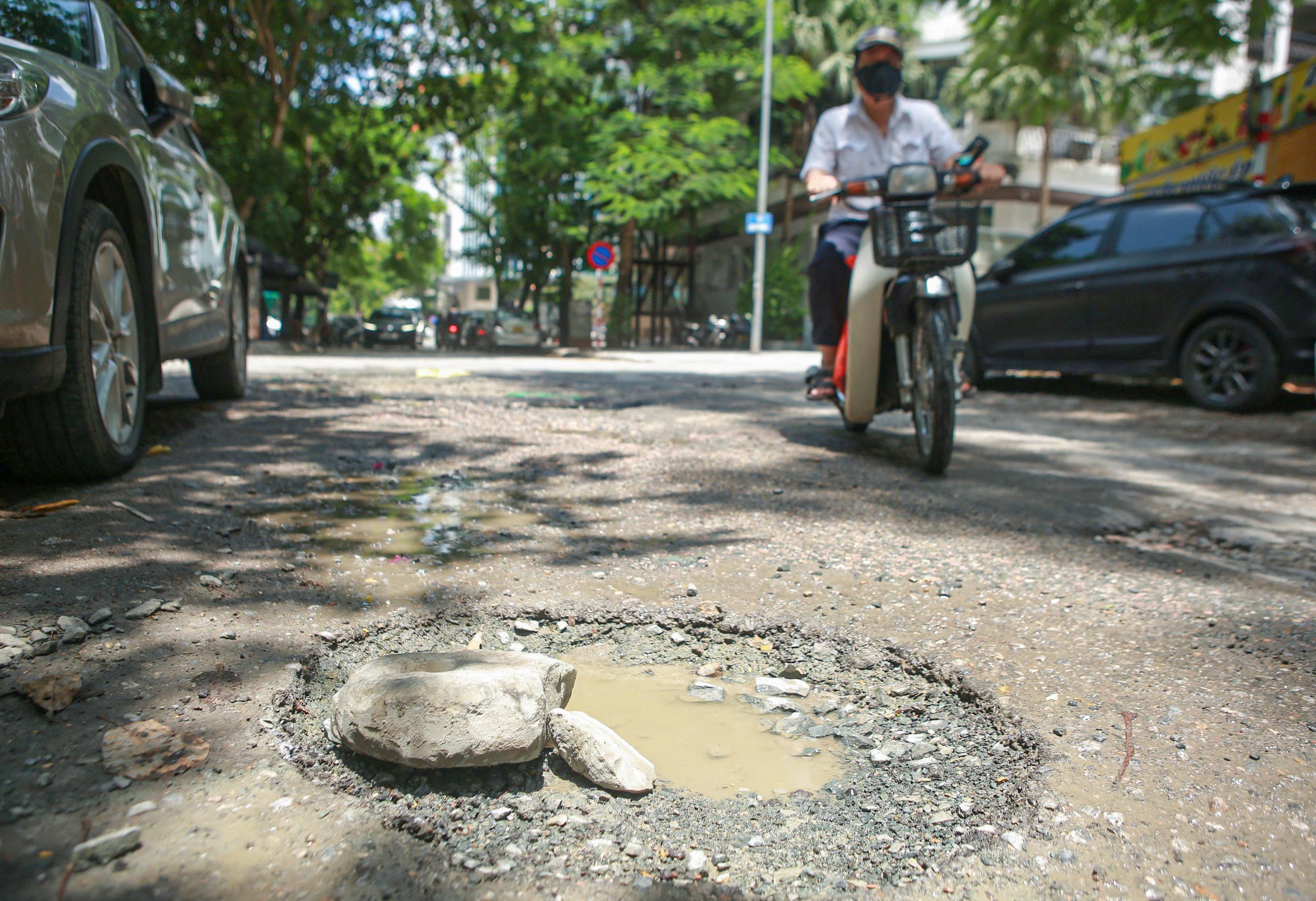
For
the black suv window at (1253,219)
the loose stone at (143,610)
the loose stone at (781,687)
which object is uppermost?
the black suv window at (1253,219)

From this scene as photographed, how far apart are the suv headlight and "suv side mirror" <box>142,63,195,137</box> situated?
1.32m

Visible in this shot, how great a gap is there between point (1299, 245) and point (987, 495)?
4106 millimetres

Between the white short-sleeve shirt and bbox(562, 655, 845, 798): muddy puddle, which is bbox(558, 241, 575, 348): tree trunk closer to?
the white short-sleeve shirt

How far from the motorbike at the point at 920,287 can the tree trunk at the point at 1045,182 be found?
90.0 ft

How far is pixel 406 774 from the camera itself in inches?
69.5

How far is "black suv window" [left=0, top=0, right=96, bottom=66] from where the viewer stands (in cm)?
358

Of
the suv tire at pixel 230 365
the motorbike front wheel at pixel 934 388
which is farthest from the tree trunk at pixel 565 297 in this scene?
the motorbike front wheel at pixel 934 388

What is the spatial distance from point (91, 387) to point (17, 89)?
3.03 ft

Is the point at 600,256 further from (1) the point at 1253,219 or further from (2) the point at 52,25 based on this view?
(2) the point at 52,25

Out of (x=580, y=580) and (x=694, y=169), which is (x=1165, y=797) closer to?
(x=580, y=580)

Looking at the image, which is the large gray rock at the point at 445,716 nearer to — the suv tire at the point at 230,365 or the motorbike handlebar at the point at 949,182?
the motorbike handlebar at the point at 949,182

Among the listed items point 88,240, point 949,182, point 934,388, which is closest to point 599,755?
point 88,240

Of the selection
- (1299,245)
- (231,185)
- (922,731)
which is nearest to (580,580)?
(922,731)

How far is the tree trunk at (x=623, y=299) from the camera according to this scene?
2758 cm
